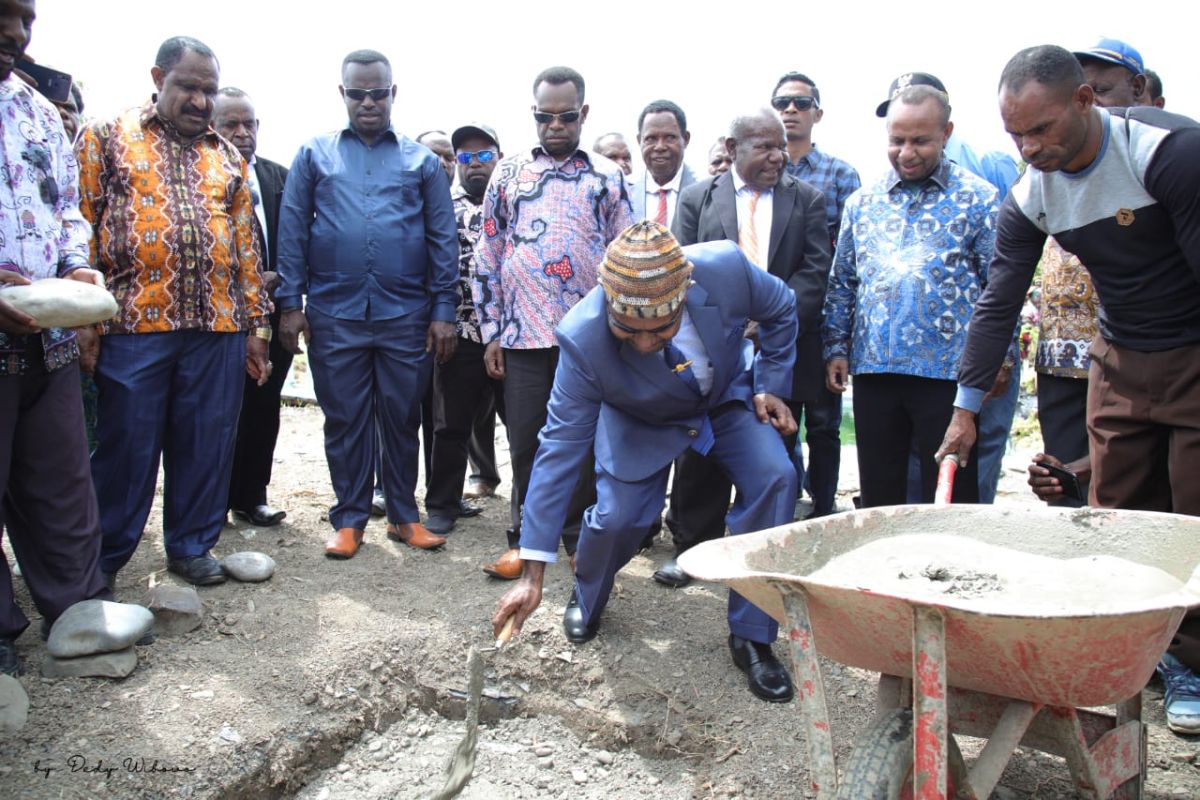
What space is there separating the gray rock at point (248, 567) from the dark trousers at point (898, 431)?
2420mm

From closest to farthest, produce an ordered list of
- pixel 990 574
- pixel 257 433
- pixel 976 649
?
pixel 976 649 < pixel 990 574 < pixel 257 433

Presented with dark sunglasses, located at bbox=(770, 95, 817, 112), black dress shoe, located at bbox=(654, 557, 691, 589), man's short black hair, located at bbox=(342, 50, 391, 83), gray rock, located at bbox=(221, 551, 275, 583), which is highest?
man's short black hair, located at bbox=(342, 50, 391, 83)

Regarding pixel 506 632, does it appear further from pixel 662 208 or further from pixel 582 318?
pixel 662 208

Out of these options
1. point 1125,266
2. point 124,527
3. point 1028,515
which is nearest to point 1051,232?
point 1125,266

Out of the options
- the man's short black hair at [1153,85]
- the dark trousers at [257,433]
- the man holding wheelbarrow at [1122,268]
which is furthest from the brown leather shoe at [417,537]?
the man's short black hair at [1153,85]

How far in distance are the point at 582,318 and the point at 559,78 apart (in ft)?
5.37

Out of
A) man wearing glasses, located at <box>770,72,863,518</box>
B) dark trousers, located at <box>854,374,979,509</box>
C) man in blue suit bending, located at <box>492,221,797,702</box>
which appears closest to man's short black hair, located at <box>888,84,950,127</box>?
man wearing glasses, located at <box>770,72,863,518</box>

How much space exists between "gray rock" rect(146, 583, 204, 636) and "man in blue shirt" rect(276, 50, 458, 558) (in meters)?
0.89

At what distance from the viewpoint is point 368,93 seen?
422 cm

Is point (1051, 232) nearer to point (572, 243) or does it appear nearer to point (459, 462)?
point (572, 243)

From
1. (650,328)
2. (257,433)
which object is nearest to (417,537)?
(257,433)

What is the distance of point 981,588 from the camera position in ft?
7.55

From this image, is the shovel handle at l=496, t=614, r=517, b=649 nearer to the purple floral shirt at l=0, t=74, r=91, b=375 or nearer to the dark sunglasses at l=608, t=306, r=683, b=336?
the dark sunglasses at l=608, t=306, r=683, b=336

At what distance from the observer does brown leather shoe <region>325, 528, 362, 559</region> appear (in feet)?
13.9
